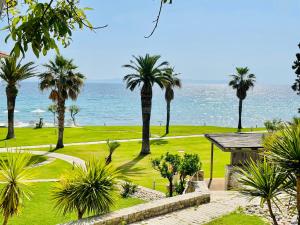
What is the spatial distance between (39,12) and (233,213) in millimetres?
12645

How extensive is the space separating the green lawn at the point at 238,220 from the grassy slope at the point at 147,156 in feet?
33.7

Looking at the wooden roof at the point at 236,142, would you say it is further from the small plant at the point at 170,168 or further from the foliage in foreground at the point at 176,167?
the small plant at the point at 170,168

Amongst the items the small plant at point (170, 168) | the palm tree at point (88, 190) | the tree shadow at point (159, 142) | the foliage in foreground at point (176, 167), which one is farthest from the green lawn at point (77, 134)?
the palm tree at point (88, 190)

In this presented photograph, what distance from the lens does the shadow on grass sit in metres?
31.1

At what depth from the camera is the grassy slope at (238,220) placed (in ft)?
47.6

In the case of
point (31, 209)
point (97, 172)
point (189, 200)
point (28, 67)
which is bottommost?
point (31, 209)

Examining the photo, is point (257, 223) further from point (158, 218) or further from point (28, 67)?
point (28, 67)

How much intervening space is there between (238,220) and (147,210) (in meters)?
3.48

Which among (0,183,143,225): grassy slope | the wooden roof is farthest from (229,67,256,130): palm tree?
(0,183,143,225): grassy slope

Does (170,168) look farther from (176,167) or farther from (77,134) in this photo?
(77,134)

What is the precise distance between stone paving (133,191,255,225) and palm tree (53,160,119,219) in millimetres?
1591

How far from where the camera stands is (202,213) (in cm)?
1583

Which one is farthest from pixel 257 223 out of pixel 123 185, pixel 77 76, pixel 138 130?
pixel 138 130

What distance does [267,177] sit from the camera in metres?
11.5
